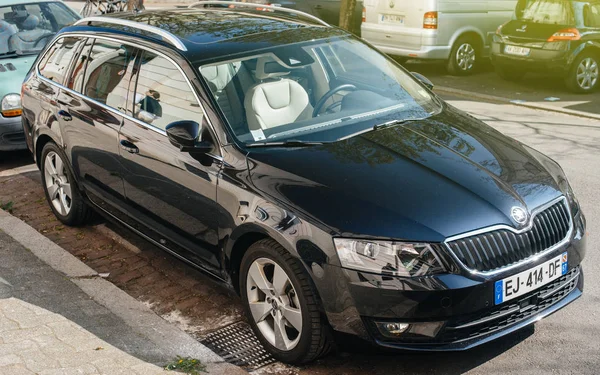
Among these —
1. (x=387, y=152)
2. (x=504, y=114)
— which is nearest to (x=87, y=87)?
(x=387, y=152)

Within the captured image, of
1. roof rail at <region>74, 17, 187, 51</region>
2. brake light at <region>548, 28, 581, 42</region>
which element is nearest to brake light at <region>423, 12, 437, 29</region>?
brake light at <region>548, 28, 581, 42</region>

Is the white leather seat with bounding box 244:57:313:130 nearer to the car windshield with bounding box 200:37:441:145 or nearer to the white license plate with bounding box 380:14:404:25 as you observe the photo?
the car windshield with bounding box 200:37:441:145

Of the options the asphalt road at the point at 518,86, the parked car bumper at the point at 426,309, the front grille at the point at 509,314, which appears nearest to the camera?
the parked car bumper at the point at 426,309

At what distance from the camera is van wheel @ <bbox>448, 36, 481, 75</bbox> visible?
14.9m

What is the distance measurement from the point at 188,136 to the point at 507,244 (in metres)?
1.95

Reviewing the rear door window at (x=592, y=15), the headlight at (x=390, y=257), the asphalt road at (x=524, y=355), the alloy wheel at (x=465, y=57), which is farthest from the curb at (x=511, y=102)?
the headlight at (x=390, y=257)

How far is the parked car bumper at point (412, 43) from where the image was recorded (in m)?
14.5

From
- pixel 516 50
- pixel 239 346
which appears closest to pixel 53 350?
pixel 239 346

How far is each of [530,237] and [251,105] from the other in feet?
6.19

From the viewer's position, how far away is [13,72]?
31.1 feet

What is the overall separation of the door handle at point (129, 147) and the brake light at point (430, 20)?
9669mm

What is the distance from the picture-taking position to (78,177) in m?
6.62

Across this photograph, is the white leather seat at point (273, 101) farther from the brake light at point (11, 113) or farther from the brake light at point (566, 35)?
the brake light at point (566, 35)

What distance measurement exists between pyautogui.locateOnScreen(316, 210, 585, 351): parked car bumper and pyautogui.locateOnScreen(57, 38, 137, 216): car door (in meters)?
2.40
